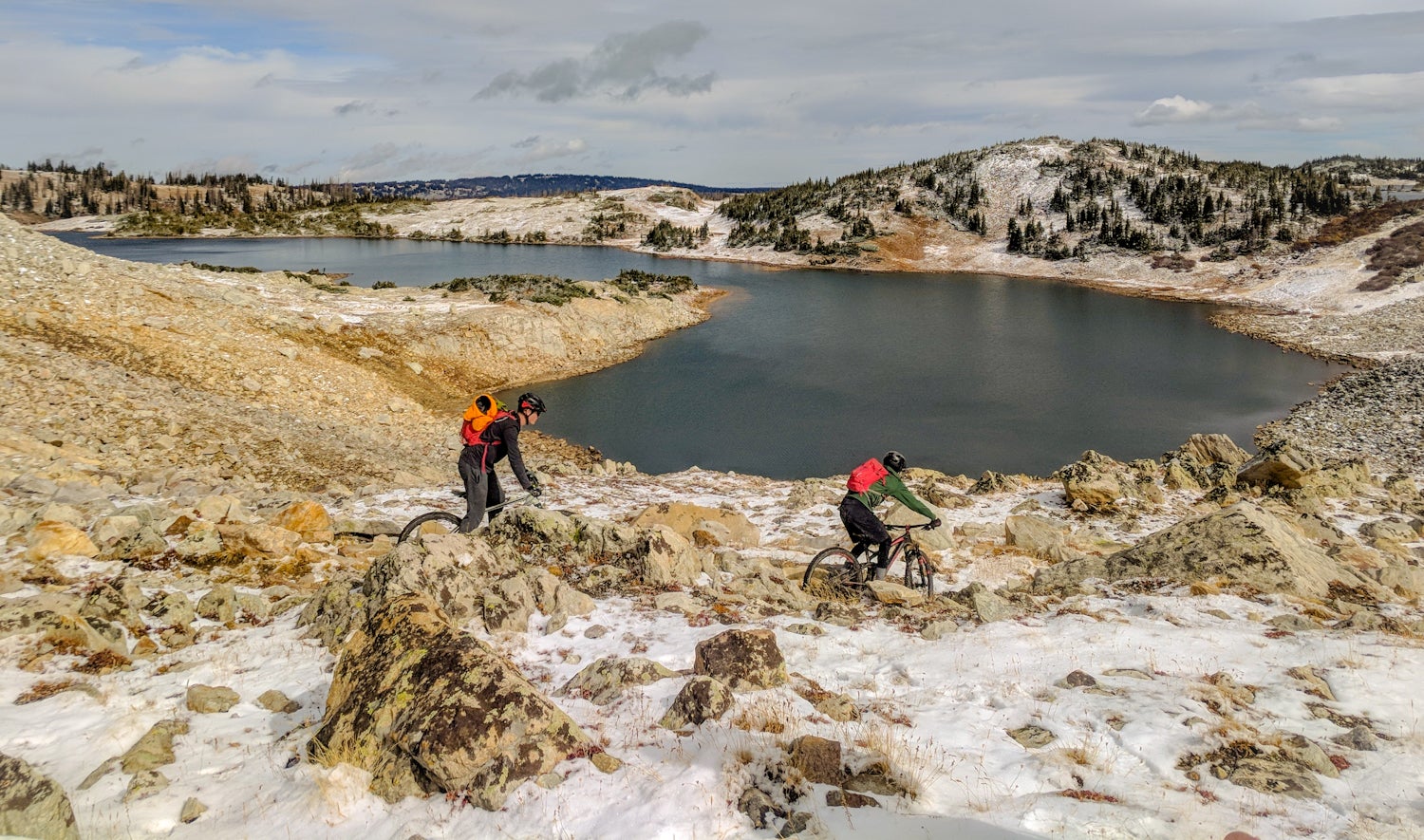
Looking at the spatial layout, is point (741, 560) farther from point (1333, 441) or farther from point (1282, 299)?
point (1282, 299)

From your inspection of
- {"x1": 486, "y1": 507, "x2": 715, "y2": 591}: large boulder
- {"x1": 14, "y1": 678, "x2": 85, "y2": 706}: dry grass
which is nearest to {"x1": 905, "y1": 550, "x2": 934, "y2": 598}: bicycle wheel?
{"x1": 486, "y1": 507, "x2": 715, "y2": 591}: large boulder

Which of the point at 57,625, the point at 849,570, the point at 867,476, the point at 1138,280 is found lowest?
the point at 849,570

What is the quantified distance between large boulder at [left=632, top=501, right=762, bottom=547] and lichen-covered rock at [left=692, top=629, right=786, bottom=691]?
6829 millimetres

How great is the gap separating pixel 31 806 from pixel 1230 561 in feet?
45.5

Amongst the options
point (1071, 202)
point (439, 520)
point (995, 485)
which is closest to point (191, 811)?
point (439, 520)

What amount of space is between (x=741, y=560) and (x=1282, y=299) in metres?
77.7

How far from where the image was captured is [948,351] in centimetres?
4972

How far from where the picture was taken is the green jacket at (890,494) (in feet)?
35.3

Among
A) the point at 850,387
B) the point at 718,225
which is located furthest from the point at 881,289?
the point at 718,225

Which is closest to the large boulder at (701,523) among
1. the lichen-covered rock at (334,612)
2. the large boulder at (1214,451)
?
the lichen-covered rock at (334,612)

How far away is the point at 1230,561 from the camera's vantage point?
35.9 feet

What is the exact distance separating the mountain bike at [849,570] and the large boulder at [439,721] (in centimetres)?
597

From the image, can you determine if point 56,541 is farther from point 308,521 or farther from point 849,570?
point 849,570

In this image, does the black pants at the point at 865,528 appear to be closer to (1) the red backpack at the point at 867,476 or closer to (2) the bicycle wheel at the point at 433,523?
(1) the red backpack at the point at 867,476
